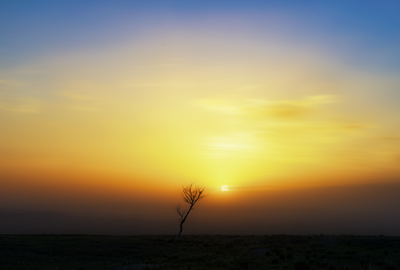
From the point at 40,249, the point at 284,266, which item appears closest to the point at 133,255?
the point at 40,249

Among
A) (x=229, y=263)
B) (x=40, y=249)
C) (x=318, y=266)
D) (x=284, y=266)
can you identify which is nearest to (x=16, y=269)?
(x=40, y=249)

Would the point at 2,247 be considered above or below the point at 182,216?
below

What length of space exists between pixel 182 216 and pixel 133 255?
26671 millimetres

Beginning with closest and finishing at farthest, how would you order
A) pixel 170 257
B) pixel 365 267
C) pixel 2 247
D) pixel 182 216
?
pixel 365 267 → pixel 170 257 → pixel 2 247 → pixel 182 216

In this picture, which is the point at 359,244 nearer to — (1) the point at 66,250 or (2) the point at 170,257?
(2) the point at 170,257

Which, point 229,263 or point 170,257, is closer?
point 229,263

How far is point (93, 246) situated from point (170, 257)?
14457 mm

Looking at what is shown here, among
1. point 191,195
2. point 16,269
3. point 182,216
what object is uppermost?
point 191,195

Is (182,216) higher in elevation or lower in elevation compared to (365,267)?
higher

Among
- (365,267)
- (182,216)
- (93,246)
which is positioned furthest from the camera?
(182,216)

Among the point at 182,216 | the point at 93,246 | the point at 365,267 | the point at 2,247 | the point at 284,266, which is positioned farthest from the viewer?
the point at 182,216

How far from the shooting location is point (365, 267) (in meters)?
24.5

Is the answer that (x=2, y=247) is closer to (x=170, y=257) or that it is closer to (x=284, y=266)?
(x=170, y=257)

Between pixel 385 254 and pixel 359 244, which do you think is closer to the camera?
pixel 385 254
